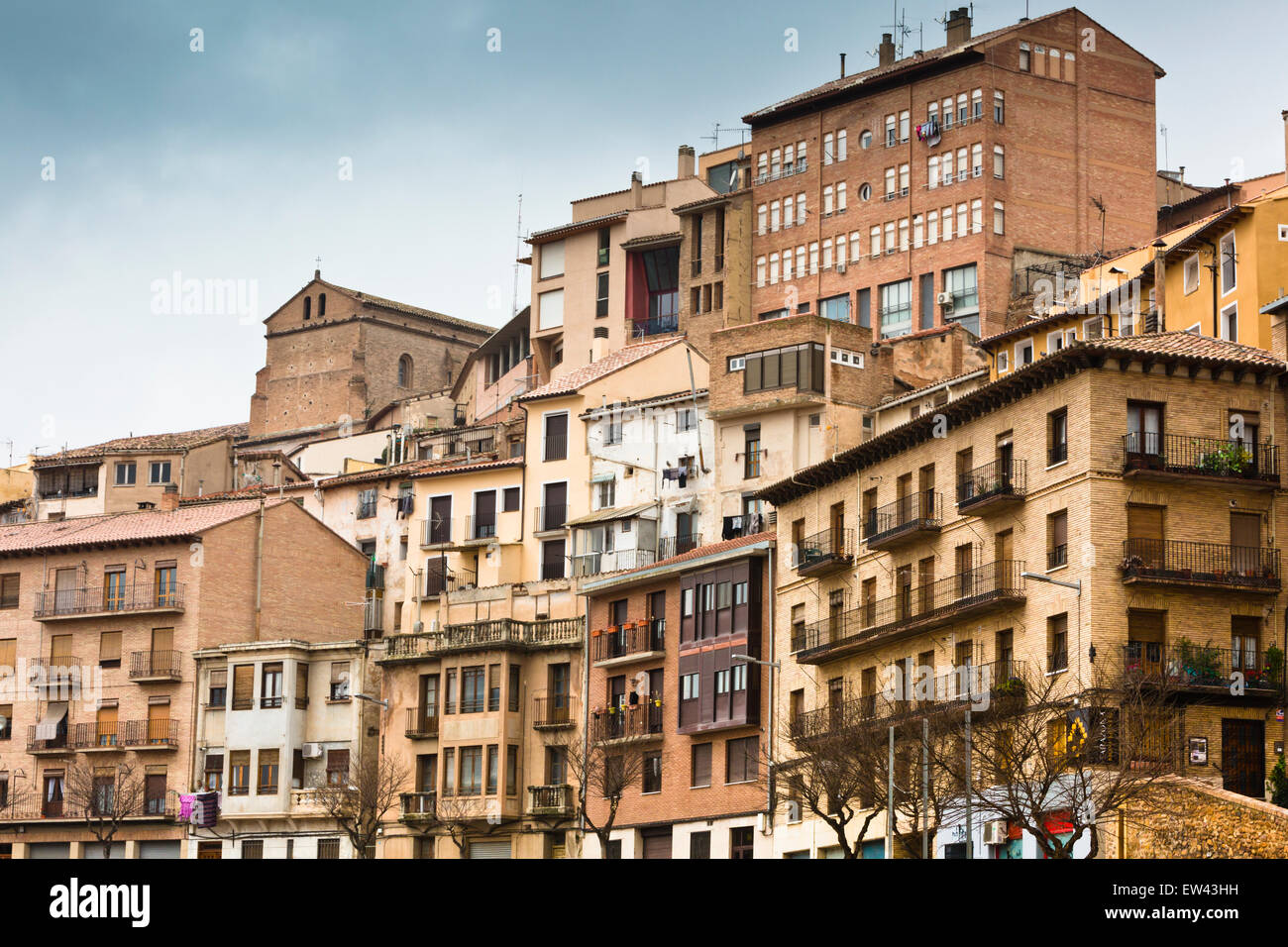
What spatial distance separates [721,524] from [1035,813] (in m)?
36.1

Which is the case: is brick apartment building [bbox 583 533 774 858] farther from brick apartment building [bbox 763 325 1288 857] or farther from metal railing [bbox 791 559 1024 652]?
brick apartment building [bbox 763 325 1288 857]

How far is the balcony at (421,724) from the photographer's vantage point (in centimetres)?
8544

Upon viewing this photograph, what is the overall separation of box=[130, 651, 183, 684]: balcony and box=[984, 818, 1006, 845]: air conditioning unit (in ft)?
154

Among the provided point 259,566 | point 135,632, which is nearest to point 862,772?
point 259,566

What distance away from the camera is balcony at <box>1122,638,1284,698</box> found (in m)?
55.2

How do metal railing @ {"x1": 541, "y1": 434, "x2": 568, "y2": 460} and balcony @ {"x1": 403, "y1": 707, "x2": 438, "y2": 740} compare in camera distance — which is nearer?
balcony @ {"x1": 403, "y1": 707, "x2": 438, "y2": 740}

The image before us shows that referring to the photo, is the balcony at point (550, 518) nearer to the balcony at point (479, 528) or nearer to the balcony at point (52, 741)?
the balcony at point (479, 528)

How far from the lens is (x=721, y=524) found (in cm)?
8381

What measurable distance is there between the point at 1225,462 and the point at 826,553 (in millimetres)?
17060

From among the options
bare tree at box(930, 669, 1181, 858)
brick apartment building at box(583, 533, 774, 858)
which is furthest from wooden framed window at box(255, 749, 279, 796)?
→ bare tree at box(930, 669, 1181, 858)

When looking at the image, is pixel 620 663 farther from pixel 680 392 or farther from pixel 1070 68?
pixel 1070 68

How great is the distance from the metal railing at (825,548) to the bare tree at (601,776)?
10.5 meters

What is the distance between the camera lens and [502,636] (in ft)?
276
